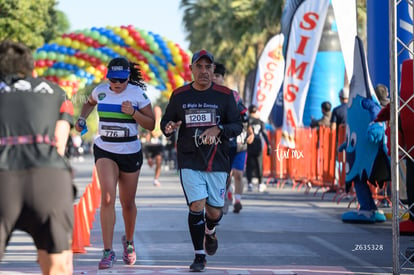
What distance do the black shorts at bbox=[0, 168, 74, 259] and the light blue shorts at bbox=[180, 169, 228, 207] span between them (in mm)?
3643

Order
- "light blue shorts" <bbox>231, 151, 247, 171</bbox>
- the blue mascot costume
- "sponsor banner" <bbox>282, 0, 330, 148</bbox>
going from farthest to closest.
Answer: "sponsor banner" <bbox>282, 0, 330, 148</bbox>, "light blue shorts" <bbox>231, 151, 247, 171</bbox>, the blue mascot costume

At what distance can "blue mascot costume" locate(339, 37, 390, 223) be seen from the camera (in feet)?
43.2

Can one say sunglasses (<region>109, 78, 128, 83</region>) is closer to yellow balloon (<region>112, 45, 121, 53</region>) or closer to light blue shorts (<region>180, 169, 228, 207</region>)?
light blue shorts (<region>180, 169, 228, 207</region>)

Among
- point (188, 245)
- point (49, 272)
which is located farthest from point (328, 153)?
point (49, 272)

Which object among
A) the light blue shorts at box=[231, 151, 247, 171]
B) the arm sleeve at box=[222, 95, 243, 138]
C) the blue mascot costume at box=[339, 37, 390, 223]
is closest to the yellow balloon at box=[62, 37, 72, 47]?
the light blue shorts at box=[231, 151, 247, 171]

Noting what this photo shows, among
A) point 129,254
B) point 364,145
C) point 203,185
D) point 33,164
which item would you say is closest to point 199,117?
point 203,185

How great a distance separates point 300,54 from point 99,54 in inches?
344

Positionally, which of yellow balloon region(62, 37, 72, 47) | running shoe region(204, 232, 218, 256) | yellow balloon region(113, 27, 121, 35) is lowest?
running shoe region(204, 232, 218, 256)

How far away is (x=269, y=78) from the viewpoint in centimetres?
2703

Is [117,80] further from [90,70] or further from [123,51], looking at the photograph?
[90,70]

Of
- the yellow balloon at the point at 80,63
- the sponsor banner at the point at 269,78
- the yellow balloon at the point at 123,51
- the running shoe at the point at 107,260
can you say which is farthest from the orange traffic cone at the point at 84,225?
the yellow balloon at the point at 123,51

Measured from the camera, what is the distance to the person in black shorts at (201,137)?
897cm

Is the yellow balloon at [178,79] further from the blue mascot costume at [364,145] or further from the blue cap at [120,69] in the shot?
the blue cap at [120,69]

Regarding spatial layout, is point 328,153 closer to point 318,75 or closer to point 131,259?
point 318,75
